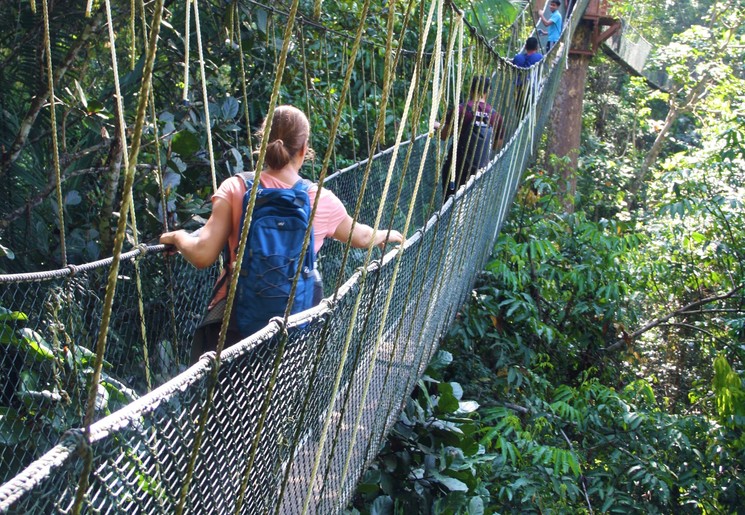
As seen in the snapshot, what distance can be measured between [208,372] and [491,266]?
3.67 meters

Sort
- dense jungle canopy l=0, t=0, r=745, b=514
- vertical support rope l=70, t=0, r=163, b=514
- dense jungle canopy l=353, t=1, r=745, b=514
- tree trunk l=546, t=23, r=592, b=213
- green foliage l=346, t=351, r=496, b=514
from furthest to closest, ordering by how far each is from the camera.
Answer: tree trunk l=546, t=23, r=592, b=213
dense jungle canopy l=353, t=1, r=745, b=514
green foliage l=346, t=351, r=496, b=514
dense jungle canopy l=0, t=0, r=745, b=514
vertical support rope l=70, t=0, r=163, b=514

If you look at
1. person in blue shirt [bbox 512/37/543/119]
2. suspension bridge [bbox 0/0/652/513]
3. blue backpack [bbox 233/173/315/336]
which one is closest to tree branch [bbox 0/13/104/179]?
suspension bridge [bbox 0/0/652/513]

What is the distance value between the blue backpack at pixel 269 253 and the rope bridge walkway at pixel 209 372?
0.11m

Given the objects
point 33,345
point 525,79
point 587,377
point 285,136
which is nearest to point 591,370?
point 587,377

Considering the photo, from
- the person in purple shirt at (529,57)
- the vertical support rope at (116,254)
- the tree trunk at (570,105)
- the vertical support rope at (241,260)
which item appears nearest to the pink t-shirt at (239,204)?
the vertical support rope at (241,260)

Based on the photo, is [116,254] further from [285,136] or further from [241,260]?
[285,136]

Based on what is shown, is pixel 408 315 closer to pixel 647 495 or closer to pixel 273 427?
pixel 273 427

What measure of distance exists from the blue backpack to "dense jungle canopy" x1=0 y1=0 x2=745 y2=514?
1.06 ft

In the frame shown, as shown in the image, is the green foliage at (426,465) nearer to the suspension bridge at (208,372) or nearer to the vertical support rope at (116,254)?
the suspension bridge at (208,372)

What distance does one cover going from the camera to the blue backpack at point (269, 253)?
157 centimetres

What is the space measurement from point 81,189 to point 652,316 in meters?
5.85

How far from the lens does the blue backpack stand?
61.7 inches

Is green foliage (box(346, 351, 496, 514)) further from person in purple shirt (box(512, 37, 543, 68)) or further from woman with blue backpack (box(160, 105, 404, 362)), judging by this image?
person in purple shirt (box(512, 37, 543, 68))

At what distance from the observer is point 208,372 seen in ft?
3.38
